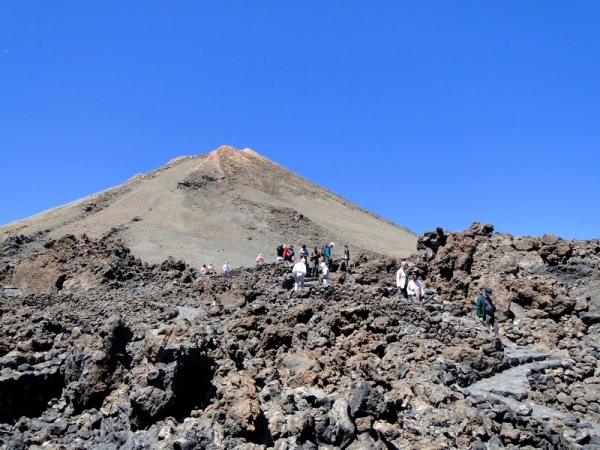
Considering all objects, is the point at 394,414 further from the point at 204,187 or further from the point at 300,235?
the point at 204,187

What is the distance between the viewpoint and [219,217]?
41781 millimetres

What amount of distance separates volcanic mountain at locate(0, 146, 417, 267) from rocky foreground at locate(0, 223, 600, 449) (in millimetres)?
16777

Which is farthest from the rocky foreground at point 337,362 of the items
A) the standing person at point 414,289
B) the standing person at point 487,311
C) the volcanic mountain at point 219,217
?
the volcanic mountain at point 219,217

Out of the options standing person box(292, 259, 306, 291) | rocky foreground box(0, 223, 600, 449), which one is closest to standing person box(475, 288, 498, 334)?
rocky foreground box(0, 223, 600, 449)

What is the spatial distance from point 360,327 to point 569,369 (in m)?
3.90

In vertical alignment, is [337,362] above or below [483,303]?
below

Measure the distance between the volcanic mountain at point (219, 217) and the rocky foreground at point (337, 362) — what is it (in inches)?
661

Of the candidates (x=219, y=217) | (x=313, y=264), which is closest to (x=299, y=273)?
(x=313, y=264)

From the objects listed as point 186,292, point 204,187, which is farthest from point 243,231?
point 186,292

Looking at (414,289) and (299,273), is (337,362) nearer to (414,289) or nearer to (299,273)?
(414,289)

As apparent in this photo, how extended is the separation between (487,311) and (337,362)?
12.6 ft

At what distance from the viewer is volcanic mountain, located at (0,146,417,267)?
115 feet

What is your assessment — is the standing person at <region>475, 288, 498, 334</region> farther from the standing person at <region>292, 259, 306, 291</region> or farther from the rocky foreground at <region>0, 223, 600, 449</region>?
the standing person at <region>292, 259, 306, 291</region>

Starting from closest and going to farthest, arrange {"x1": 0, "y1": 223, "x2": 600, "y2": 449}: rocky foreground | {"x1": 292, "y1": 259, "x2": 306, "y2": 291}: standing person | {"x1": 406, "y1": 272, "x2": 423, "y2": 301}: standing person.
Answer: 1. {"x1": 0, "y1": 223, "x2": 600, "y2": 449}: rocky foreground
2. {"x1": 406, "y1": 272, "x2": 423, "y2": 301}: standing person
3. {"x1": 292, "y1": 259, "x2": 306, "y2": 291}: standing person
